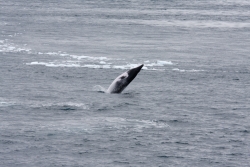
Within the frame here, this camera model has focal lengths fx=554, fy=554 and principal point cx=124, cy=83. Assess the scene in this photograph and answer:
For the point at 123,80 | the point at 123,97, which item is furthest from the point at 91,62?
the point at 123,97

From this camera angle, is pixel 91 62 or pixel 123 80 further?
pixel 91 62

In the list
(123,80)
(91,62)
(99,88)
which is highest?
(123,80)

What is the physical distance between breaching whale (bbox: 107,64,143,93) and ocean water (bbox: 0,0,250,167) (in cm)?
91

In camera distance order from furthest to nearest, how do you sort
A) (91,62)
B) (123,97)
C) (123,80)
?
(91,62), (123,80), (123,97)

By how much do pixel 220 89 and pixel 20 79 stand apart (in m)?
20.2

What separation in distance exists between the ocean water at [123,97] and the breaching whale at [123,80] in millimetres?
910

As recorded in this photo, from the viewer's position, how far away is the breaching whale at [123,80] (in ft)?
163

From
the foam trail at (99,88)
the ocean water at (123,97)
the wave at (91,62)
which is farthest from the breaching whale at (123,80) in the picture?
the wave at (91,62)

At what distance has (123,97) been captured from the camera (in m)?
49.7

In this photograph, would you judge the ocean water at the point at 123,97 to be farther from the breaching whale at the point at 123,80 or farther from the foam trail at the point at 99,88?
the breaching whale at the point at 123,80

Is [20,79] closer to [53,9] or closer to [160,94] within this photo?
[160,94]

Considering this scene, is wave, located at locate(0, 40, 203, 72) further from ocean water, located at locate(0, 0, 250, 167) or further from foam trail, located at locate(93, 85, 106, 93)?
foam trail, located at locate(93, 85, 106, 93)

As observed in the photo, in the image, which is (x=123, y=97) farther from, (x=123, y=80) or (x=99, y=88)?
(x=99, y=88)

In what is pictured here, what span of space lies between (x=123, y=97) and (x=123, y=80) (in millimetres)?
1560
